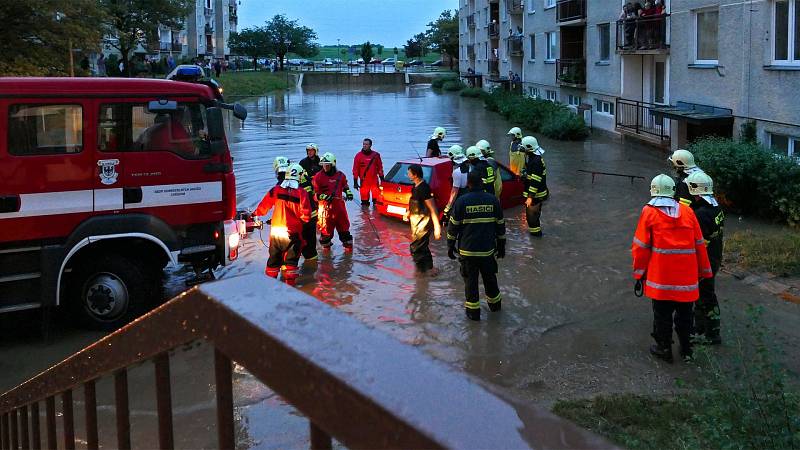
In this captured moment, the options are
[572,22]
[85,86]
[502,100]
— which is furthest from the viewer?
[502,100]

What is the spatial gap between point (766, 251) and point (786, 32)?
6.96 m

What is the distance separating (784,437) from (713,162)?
1008cm

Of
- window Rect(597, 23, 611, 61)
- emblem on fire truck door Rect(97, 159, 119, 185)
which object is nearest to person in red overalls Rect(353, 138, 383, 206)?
emblem on fire truck door Rect(97, 159, 119, 185)

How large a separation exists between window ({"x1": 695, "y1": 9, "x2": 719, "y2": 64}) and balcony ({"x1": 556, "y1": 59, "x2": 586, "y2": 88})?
414 inches

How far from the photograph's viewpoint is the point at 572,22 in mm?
30578

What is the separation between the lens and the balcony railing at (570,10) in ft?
98.3

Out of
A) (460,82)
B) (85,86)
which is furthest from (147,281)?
(460,82)

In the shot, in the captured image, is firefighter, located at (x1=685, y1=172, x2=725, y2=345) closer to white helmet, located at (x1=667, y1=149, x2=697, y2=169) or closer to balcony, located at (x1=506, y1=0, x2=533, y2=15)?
white helmet, located at (x1=667, y1=149, x2=697, y2=169)

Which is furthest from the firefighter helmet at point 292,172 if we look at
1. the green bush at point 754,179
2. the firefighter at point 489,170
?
the green bush at point 754,179

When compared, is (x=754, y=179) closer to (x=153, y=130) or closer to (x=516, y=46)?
(x=153, y=130)

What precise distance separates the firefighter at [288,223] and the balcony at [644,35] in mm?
14982

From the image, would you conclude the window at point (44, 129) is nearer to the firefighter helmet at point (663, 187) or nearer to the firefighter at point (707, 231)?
the firefighter helmet at point (663, 187)

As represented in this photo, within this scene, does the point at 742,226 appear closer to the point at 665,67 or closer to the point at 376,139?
the point at 665,67

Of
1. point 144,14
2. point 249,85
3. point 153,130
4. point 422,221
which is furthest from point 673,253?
point 249,85
